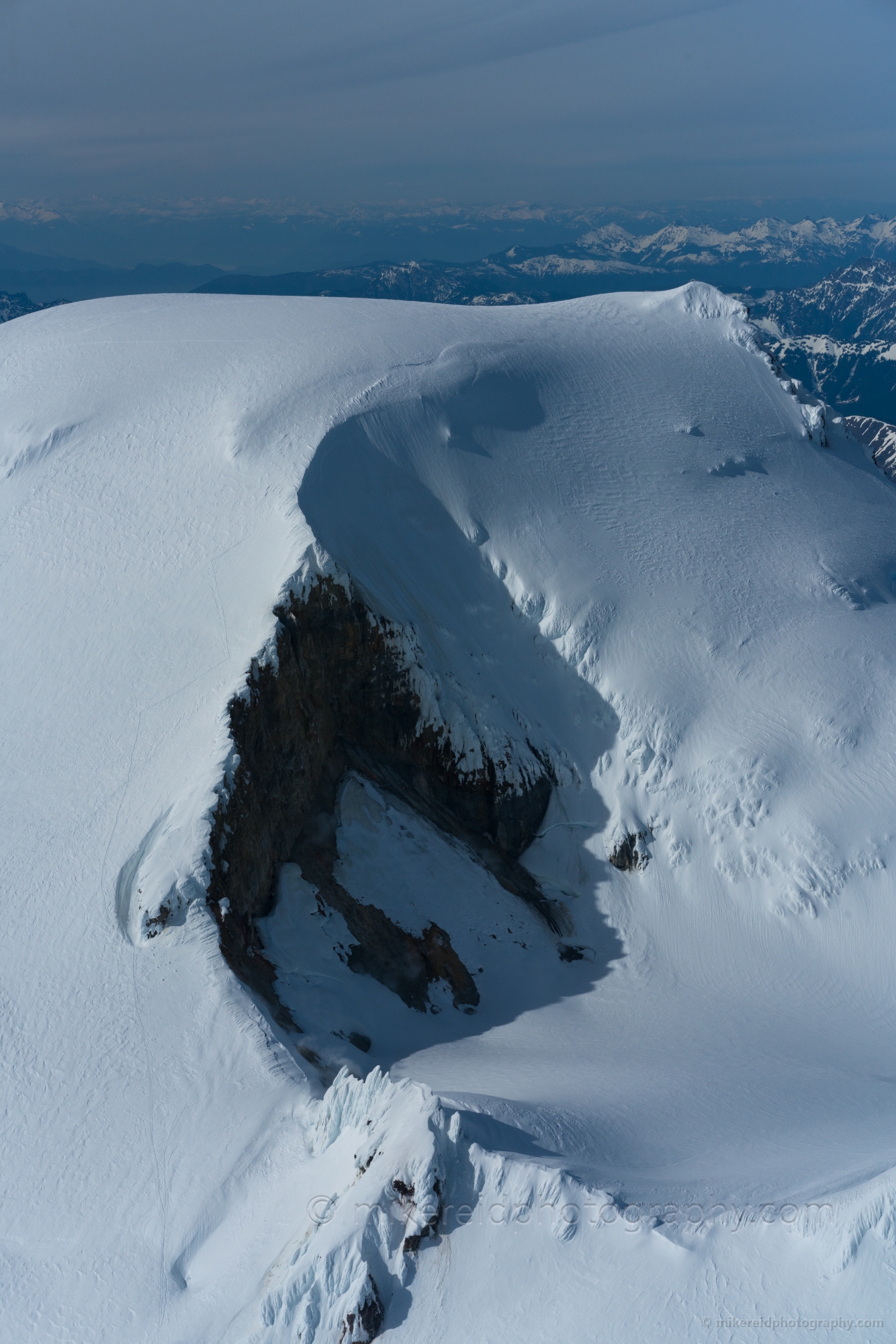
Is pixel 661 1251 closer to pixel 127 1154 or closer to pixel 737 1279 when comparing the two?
pixel 737 1279

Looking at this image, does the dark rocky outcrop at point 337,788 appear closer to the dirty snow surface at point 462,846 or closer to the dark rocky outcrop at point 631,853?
the dirty snow surface at point 462,846

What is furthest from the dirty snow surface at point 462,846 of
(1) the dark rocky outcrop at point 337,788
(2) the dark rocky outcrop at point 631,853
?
(1) the dark rocky outcrop at point 337,788

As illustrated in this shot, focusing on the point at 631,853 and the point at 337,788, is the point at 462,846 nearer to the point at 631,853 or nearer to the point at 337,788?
the point at 337,788

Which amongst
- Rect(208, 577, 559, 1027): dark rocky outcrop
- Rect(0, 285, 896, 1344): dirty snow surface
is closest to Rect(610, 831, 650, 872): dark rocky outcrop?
Rect(0, 285, 896, 1344): dirty snow surface

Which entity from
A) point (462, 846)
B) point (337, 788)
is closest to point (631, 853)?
point (462, 846)

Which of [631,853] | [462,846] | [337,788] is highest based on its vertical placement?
[337,788]

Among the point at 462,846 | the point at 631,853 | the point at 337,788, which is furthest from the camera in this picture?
the point at 631,853

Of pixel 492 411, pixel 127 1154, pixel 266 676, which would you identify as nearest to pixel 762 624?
pixel 492 411
